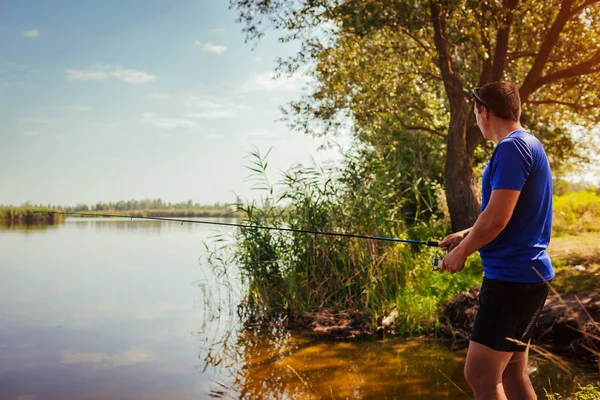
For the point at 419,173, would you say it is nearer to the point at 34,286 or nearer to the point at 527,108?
the point at 527,108

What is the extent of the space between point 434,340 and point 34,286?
31.9 ft

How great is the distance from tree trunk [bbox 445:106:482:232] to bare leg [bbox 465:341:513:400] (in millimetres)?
8152

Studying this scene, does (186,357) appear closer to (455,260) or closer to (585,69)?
(455,260)

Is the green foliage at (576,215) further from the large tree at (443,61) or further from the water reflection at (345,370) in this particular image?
the water reflection at (345,370)

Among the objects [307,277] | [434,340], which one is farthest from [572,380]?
[307,277]

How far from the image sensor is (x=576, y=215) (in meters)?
15.8

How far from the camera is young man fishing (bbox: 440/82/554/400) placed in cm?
279

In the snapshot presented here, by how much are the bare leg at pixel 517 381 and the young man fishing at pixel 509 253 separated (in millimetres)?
120

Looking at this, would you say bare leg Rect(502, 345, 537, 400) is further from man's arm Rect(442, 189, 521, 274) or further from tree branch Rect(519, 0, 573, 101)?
tree branch Rect(519, 0, 573, 101)

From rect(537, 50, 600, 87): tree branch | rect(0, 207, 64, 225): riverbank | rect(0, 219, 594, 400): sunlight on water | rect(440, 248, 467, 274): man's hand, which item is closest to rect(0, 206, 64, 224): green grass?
rect(0, 207, 64, 225): riverbank

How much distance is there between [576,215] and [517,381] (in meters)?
14.1

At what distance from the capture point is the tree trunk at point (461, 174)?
35.6ft

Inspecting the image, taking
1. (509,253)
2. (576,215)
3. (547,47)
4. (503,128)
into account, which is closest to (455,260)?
(509,253)

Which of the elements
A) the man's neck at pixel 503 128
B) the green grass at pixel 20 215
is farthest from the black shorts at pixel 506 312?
the green grass at pixel 20 215
